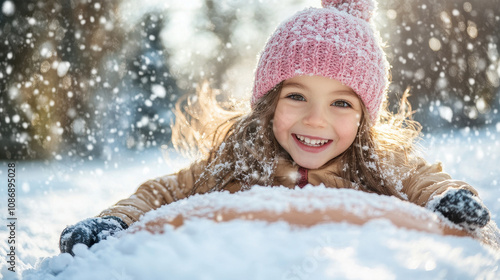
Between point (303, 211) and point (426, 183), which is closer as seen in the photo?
point (303, 211)

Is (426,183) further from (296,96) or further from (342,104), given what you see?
(296,96)

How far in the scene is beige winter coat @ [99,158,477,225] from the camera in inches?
69.2

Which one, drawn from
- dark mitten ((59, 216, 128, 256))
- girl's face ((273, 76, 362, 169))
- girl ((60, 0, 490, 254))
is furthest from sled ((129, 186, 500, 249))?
girl's face ((273, 76, 362, 169))

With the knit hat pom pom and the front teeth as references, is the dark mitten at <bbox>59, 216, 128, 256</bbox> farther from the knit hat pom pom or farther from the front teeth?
the knit hat pom pom

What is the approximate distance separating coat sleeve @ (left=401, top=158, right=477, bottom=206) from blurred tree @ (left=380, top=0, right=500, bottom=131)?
3285 millimetres

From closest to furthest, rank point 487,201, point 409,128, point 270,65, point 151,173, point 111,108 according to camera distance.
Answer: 1. point 270,65
2. point 409,128
3. point 487,201
4. point 151,173
5. point 111,108

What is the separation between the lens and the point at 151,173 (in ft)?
14.4

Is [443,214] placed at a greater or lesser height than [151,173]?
lesser

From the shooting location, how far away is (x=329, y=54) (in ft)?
5.89

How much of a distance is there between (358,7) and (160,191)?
1.12 metres

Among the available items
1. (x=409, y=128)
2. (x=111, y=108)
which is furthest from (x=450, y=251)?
(x=111, y=108)

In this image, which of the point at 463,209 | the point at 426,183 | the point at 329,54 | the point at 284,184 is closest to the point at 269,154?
the point at 284,184

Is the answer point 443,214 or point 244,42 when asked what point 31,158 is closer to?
point 244,42

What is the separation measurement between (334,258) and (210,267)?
212 mm
